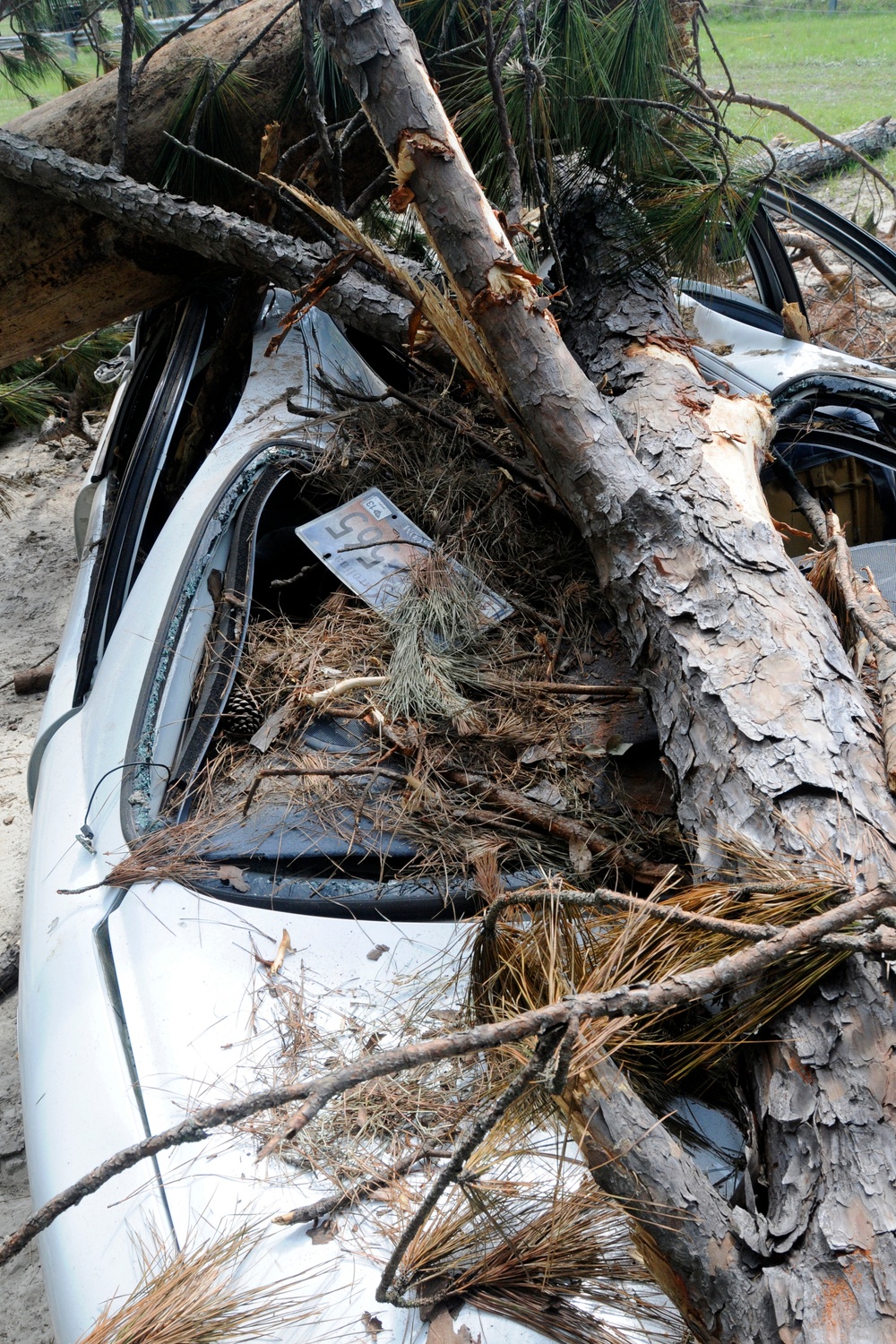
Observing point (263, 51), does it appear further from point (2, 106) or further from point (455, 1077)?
point (2, 106)

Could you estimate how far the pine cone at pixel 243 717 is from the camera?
7.30 ft

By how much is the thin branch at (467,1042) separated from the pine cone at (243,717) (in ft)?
4.06

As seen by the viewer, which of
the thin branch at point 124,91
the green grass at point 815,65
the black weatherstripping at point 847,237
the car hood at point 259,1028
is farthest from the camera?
the green grass at point 815,65

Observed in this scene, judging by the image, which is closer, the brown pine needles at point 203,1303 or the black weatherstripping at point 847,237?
the brown pine needles at point 203,1303

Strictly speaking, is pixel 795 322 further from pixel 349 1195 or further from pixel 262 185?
pixel 349 1195

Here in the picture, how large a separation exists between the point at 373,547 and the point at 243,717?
586mm

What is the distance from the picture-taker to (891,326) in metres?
5.74

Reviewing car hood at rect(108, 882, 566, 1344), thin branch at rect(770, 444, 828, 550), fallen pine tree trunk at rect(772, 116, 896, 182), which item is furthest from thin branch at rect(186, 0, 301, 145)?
fallen pine tree trunk at rect(772, 116, 896, 182)

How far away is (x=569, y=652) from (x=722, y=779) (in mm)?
730

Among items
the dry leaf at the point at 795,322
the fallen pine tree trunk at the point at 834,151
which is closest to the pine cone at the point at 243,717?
the dry leaf at the point at 795,322

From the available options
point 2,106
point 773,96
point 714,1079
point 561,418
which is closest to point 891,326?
point 561,418

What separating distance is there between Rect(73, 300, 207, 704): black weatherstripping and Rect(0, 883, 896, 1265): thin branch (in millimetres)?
1754

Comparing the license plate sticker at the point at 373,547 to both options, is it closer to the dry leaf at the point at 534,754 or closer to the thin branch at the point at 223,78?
the dry leaf at the point at 534,754

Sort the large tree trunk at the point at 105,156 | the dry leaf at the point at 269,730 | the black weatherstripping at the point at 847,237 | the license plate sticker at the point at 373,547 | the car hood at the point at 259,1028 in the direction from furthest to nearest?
1. the black weatherstripping at the point at 847,237
2. the large tree trunk at the point at 105,156
3. the license plate sticker at the point at 373,547
4. the dry leaf at the point at 269,730
5. the car hood at the point at 259,1028
